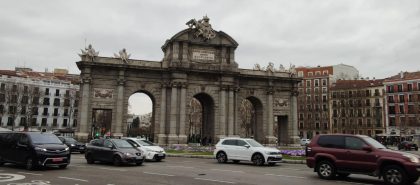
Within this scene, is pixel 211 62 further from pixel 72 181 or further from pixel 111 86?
pixel 72 181

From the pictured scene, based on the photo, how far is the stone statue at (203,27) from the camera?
1746 inches

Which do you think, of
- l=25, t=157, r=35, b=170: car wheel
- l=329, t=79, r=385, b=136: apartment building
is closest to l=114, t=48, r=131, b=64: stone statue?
l=25, t=157, r=35, b=170: car wheel

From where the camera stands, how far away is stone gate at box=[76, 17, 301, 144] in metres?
Result: 41.5

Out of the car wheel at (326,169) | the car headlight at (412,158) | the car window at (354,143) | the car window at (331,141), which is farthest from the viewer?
the car window at (331,141)

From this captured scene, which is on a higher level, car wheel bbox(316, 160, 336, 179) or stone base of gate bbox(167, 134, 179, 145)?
stone base of gate bbox(167, 134, 179, 145)

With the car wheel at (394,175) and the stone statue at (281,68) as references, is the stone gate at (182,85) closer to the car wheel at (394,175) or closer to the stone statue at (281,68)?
the stone statue at (281,68)

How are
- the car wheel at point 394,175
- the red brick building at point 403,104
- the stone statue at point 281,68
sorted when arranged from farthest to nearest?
the red brick building at point 403,104 < the stone statue at point 281,68 < the car wheel at point 394,175

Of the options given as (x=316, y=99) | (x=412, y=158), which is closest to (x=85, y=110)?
(x=412, y=158)

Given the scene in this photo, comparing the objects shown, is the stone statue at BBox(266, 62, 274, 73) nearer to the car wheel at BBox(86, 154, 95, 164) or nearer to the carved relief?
the carved relief

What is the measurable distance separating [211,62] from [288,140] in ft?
50.5

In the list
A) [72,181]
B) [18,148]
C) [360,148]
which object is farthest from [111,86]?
[360,148]

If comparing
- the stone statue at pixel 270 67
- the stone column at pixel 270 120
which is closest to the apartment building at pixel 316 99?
the stone statue at pixel 270 67

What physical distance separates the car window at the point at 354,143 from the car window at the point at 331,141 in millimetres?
223

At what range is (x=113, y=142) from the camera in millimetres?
20359
